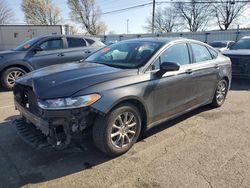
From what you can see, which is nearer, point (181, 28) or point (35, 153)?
point (35, 153)

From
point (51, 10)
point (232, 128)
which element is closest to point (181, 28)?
point (51, 10)

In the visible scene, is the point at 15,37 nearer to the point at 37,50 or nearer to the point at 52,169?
the point at 37,50

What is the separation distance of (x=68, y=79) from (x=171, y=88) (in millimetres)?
1708

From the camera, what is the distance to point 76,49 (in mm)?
8375

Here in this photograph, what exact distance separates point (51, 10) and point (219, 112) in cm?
5893

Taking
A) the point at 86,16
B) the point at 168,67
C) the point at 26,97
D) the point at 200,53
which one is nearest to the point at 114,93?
the point at 168,67

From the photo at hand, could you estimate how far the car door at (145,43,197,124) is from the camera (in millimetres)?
3779

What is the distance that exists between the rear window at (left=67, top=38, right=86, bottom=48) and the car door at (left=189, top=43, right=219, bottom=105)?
4686mm

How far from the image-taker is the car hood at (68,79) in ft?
10.0

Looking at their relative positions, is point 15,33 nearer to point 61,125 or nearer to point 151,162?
point 61,125

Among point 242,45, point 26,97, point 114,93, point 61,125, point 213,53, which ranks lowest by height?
point 61,125

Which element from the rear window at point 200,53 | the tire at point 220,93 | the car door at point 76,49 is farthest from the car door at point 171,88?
the car door at point 76,49

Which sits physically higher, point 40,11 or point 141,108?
point 40,11

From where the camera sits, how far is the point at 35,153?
354 centimetres
